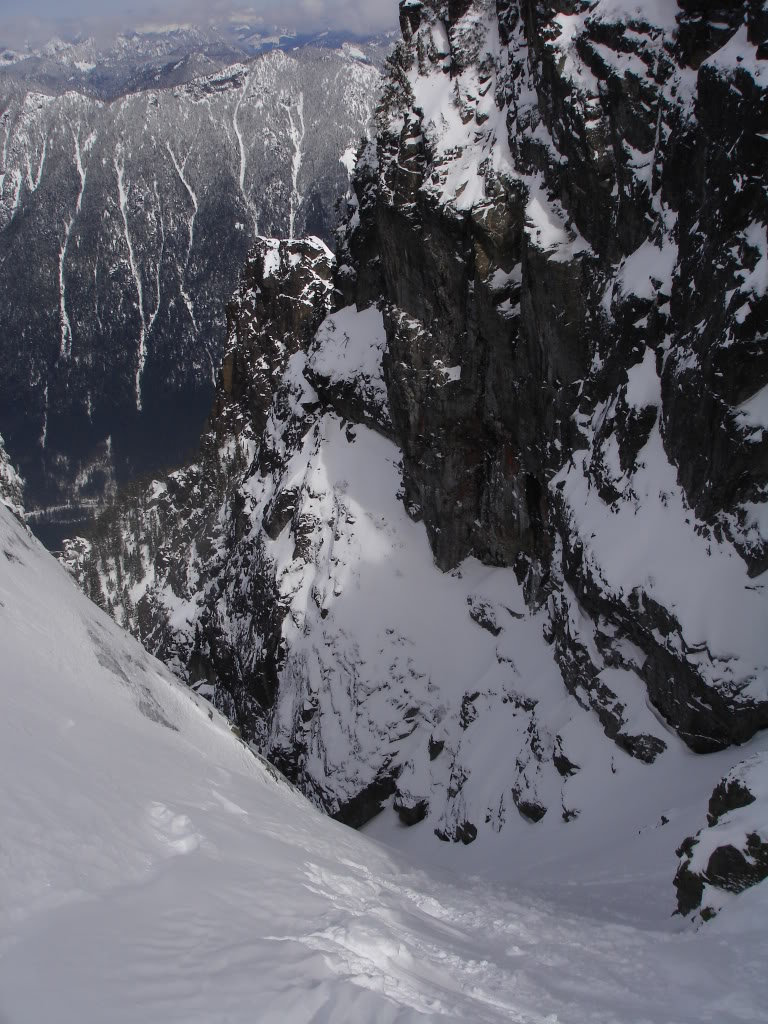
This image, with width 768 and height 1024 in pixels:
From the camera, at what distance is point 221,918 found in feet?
29.2

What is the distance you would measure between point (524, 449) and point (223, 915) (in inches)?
1476

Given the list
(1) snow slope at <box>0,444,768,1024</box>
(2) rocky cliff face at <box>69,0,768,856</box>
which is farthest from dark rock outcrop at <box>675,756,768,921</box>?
(2) rocky cliff face at <box>69,0,768,856</box>

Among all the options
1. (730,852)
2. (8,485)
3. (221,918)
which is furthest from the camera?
(8,485)

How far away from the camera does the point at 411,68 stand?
48000mm

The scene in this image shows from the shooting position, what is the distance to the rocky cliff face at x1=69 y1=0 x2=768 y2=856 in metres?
27.4

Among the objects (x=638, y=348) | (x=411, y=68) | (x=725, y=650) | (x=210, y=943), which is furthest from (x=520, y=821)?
(x=411, y=68)

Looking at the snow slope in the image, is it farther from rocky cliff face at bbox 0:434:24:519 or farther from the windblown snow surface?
rocky cliff face at bbox 0:434:24:519

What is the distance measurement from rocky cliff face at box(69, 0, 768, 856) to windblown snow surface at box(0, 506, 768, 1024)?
1551cm

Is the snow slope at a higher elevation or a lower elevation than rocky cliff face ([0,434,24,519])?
lower

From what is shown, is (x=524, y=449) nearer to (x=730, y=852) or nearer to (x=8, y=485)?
(x=730, y=852)

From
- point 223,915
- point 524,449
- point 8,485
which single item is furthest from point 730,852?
point 8,485

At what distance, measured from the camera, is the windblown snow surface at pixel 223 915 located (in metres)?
7.20

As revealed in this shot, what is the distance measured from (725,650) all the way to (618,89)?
24.2 meters

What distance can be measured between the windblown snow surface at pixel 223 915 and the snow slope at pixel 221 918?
35 mm
